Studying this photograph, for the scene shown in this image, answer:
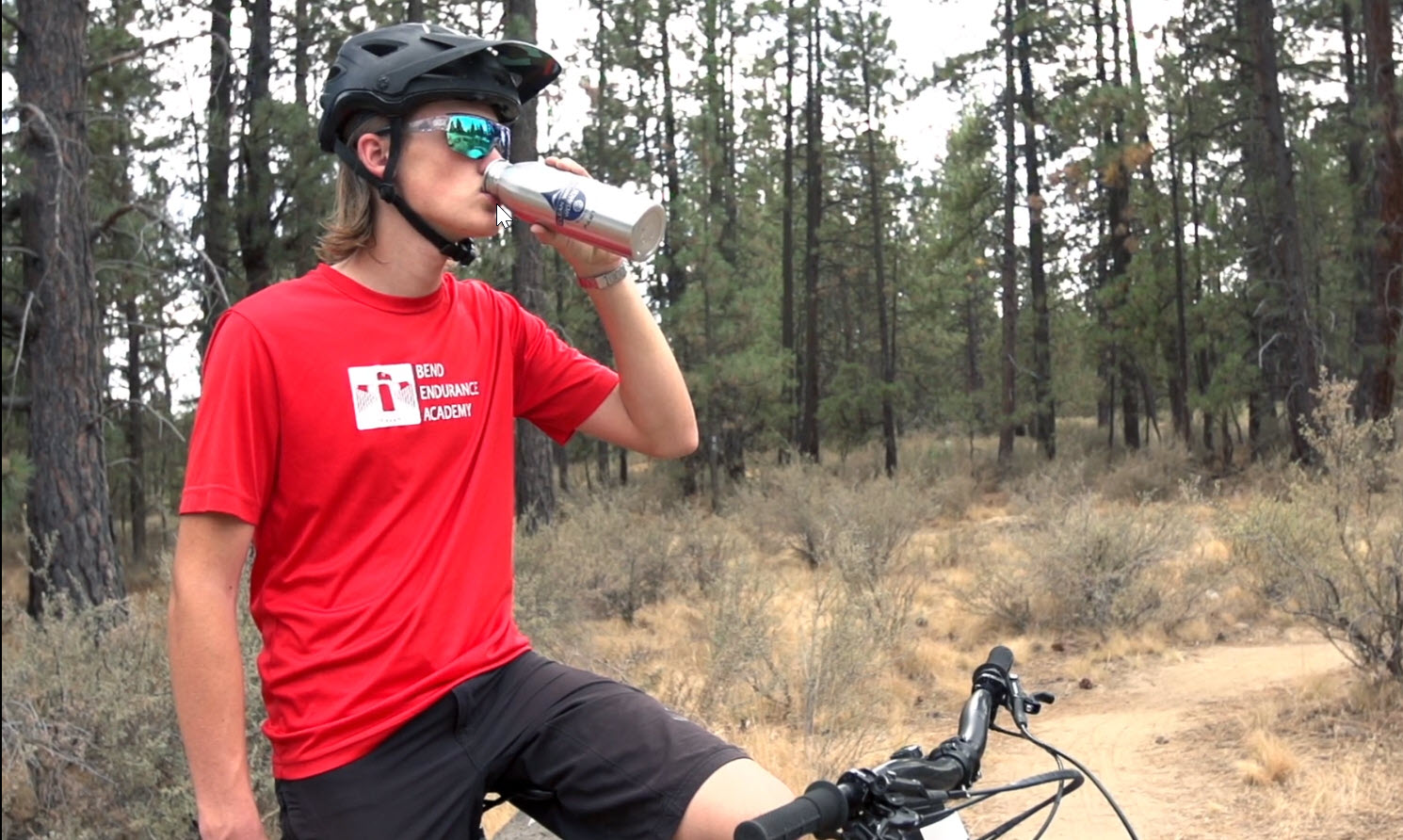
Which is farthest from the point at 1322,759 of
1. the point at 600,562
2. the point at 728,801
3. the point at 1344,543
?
the point at 600,562

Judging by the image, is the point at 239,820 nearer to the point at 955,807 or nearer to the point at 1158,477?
the point at 955,807

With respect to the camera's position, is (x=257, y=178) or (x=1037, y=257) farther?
(x=1037, y=257)

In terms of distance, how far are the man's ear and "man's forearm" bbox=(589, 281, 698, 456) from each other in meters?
0.42

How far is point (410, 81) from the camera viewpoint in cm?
193

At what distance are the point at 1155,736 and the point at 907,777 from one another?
5.61m

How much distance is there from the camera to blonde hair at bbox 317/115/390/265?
2029 mm

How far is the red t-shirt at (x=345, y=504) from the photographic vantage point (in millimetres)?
1771

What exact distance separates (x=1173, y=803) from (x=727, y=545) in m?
6.54

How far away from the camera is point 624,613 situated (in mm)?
10656

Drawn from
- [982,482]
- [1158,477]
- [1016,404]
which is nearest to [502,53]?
[1158,477]

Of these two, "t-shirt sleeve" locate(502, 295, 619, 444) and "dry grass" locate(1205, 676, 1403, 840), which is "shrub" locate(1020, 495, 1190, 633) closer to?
"dry grass" locate(1205, 676, 1403, 840)

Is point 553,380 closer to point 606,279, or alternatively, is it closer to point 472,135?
point 606,279

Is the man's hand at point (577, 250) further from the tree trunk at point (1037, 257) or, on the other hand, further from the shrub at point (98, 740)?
the tree trunk at point (1037, 257)

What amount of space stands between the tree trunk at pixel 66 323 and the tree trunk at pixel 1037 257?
18.9m
